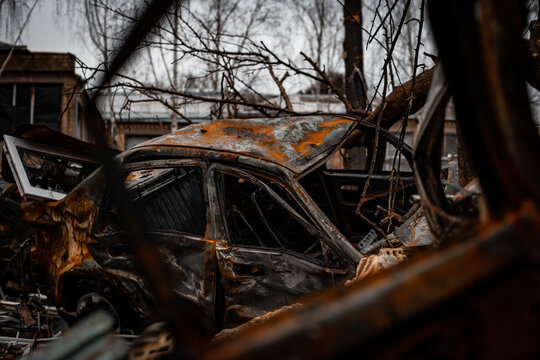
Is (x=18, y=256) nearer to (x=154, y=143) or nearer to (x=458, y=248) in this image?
(x=154, y=143)

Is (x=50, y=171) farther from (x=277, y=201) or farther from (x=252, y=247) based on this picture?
(x=277, y=201)

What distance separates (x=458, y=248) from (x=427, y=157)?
24.9 inches

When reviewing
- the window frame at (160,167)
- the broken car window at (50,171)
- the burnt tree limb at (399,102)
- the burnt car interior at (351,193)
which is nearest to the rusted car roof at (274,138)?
the window frame at (160,167)

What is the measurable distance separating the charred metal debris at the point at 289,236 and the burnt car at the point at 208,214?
0.04ft

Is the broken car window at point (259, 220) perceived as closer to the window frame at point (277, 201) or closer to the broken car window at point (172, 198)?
the broken car window at point (172, 198)

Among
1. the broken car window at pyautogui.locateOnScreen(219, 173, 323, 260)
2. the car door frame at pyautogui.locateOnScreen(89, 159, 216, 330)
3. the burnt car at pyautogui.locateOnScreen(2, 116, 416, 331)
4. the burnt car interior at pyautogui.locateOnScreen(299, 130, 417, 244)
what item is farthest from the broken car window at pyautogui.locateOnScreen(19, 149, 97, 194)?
the burnt car interior at pyautogui.locateOnScreen(299, 130, 417, 244)

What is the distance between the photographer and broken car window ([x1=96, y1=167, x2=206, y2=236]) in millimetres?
4062

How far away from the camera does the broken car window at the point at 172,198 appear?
13.3ft

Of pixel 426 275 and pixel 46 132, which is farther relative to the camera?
pixel 46 132

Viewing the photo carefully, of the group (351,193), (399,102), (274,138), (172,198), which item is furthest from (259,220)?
(399,102)

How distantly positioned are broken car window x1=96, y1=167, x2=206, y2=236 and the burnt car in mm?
10

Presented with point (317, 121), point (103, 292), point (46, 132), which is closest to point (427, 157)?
point (317, 121)

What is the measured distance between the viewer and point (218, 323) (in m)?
3.17

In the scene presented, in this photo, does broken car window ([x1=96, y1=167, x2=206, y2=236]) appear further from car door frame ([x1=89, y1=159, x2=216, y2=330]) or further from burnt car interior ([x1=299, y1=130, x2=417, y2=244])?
burnt car interior ([x1=299, y1=130, x2=417, y2=244])
